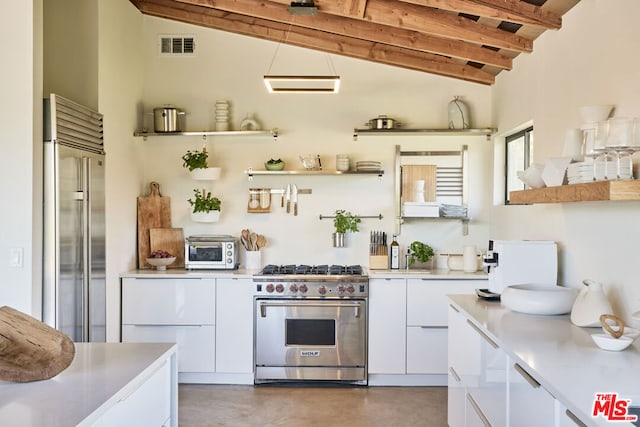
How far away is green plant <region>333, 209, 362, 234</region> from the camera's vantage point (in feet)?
16.6

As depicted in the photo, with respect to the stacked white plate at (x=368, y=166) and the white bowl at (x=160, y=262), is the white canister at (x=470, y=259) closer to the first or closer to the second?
the stacked white plate at (x=368, y=166)

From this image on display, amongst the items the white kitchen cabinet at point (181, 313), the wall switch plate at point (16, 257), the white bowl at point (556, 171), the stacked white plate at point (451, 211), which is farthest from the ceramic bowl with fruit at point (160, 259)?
the white bowl at point (556, 171)

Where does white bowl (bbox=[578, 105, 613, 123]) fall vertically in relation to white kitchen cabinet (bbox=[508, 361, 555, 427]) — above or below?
above

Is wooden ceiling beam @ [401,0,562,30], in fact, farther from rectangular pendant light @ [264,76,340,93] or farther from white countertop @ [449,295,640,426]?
white countertop @ [449,295,640,426]

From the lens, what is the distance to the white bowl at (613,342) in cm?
221

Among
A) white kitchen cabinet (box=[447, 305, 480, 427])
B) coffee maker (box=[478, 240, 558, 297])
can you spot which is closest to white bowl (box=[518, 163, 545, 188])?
coffee maker (box=[478, 240, 558, 297])

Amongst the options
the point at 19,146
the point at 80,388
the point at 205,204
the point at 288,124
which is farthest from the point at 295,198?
the point at 80,388

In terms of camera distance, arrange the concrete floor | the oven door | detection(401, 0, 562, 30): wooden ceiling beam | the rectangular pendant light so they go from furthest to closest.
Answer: the oven door
the concrete floor
the rectangular pendant light
detection(401, 0, 562, 30): wooden ceiling beam

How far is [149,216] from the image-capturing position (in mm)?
5082

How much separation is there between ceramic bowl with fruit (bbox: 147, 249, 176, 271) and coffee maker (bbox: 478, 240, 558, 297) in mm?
2843

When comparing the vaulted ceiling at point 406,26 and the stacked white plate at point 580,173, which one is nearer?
the stacked white plate at point 580,173

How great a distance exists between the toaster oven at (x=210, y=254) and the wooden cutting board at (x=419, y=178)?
164 cm

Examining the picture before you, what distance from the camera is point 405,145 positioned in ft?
17.1

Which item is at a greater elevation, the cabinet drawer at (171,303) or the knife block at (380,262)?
the knife block at (380,262)
